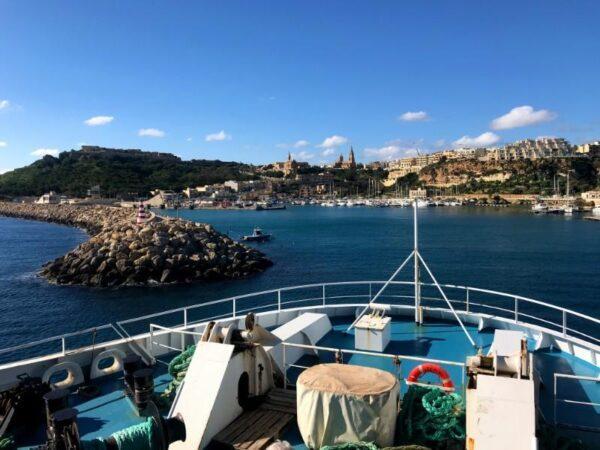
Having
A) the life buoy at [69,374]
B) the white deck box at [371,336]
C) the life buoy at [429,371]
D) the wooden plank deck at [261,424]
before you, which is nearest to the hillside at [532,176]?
the white deck box at [371,336]

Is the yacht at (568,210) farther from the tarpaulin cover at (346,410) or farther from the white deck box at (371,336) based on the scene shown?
the tarpaulin cover at (346,410)

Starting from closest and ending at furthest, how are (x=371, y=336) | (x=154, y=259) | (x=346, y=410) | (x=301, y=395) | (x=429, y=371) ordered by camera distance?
(x=346, y=410), (x=301, y=395), (x=429, y=371), (x=371, y=336), (x=154, y=259)

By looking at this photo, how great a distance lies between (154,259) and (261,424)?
33.0 metres

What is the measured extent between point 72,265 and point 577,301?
3653 cm

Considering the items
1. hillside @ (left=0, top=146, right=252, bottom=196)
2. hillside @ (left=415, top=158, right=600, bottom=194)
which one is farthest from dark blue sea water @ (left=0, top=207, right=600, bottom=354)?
hillside @ (left=415, top=158, right=600, bottom=194)

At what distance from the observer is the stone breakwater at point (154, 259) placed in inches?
1394

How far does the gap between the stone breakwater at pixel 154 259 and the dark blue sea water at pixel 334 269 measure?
1.53 meters

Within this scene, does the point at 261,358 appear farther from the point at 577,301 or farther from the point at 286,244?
the point at 286,244

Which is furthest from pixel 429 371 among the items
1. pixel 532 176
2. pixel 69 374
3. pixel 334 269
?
pixel 532 176

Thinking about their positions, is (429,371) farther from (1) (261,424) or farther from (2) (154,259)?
(2) (154,259)

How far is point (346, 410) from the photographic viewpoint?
4.50m

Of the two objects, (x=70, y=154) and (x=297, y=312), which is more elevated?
(x=70, y=154)

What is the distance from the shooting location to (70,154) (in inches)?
7662

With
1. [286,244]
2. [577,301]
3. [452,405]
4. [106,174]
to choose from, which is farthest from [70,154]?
[452,405]
